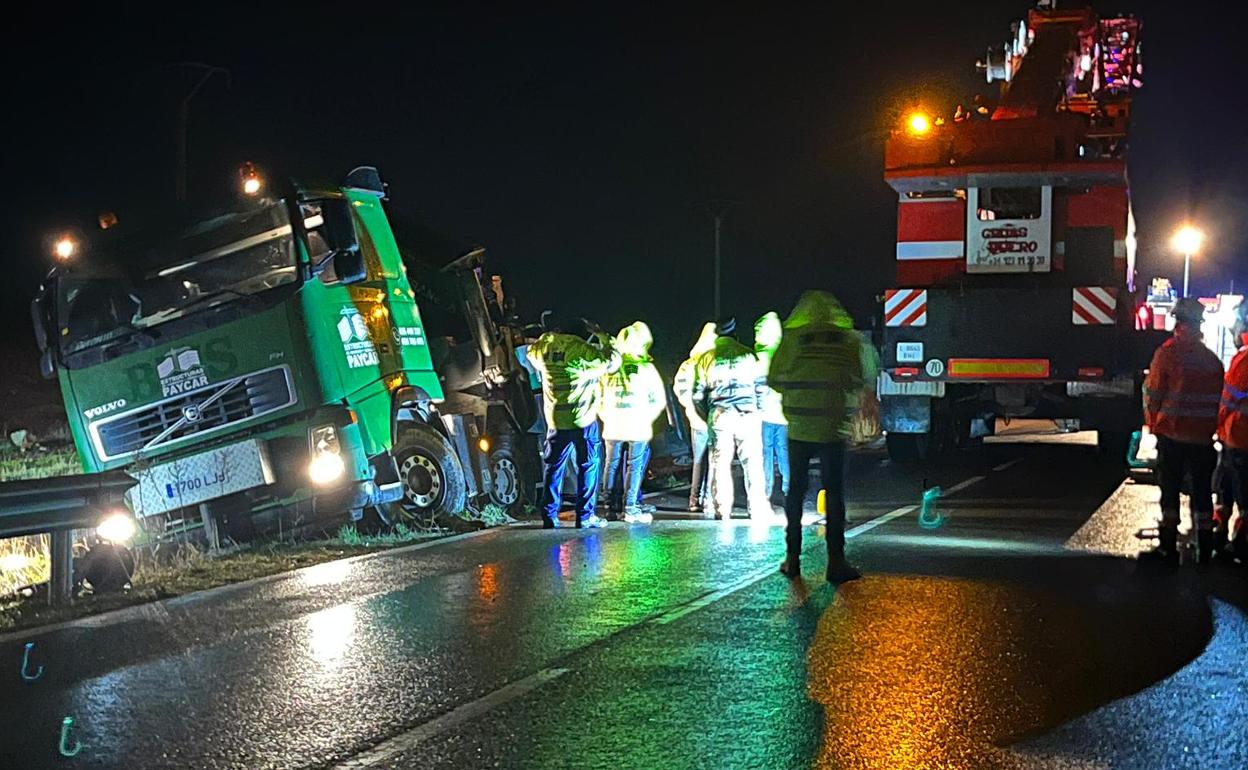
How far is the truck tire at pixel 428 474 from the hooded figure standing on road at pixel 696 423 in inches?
84.9

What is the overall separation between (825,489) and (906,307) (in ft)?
26.8

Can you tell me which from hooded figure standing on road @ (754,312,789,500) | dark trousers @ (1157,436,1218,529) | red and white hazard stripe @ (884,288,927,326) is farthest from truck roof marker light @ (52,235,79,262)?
red and white hazard stripe @ (884,288,927,326)

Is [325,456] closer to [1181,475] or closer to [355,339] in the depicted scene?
[355,339]

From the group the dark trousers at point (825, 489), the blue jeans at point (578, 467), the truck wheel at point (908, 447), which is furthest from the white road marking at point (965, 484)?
the dark trousers at point (825, 489)

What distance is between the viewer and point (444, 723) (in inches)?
196

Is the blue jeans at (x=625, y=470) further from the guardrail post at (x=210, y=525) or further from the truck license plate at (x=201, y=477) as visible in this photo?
the guardrail post at (x=210, y=525)

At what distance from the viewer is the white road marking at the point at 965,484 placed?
1380 centimetres

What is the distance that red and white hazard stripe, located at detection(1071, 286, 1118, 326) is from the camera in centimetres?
1503

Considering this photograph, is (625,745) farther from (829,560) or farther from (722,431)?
(722,431)

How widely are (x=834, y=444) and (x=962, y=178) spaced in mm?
8324

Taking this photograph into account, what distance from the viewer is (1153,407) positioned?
8.64 m

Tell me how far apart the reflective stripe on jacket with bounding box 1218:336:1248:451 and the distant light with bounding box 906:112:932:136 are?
22.5 feet

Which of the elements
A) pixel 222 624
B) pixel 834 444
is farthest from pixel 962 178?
pixel 222 624

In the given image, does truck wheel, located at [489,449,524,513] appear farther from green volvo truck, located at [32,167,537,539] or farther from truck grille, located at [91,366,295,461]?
truck grille, located at [91,366,295,461]
